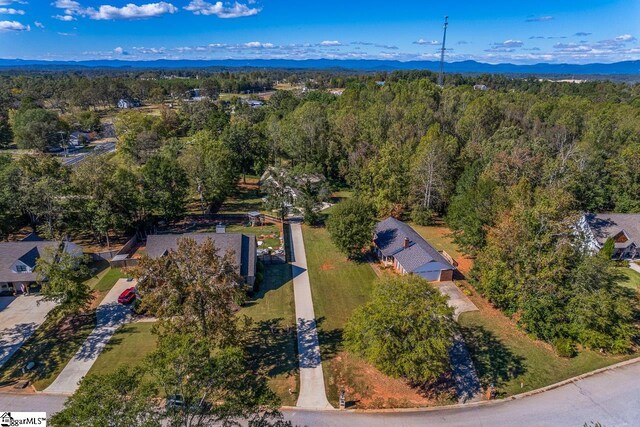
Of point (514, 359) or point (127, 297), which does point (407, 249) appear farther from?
point (127, 297)

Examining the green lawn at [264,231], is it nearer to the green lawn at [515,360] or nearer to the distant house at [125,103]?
the green lawn at [515,360]

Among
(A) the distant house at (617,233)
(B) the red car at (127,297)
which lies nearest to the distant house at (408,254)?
(A) the distant house at (617,233)

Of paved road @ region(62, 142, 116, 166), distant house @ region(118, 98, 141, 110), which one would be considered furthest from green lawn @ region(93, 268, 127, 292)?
distant house @ region(118, 98, 141, 110)

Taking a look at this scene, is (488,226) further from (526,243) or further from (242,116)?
(242,116)

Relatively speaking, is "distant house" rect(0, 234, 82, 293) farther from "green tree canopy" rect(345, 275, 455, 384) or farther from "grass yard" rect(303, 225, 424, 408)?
"green tree canopy" rect(345, 275, 455, 384)

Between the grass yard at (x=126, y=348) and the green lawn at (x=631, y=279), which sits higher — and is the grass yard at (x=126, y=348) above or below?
below

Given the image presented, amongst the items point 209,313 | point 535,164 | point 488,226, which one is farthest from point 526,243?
point 209,313
